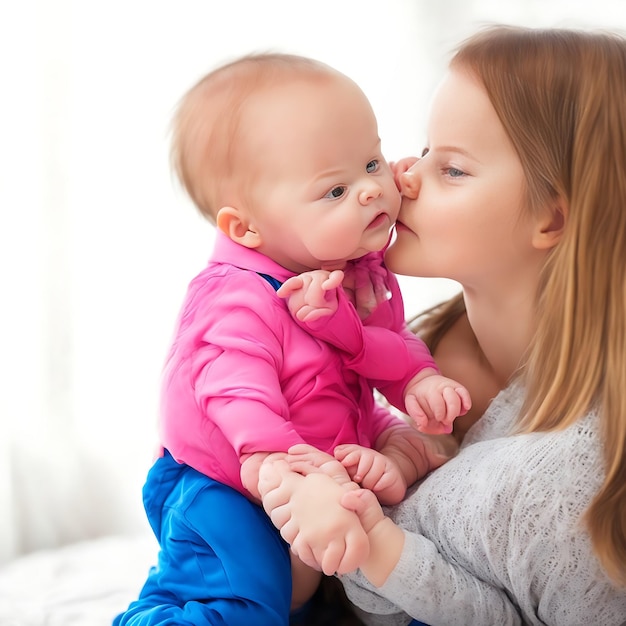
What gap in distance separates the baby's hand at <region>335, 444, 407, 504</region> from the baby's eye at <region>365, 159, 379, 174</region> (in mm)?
401

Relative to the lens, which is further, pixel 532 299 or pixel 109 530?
pixel 109 530

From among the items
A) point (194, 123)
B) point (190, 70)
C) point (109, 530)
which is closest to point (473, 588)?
point (194, 123)

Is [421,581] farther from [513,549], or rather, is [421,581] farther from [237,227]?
[237,227]

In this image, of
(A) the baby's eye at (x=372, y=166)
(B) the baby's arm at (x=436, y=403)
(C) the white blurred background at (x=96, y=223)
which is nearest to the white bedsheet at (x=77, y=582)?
(C) the white blurred background at (x=96, y=223)

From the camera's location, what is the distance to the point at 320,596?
1551 millimetres

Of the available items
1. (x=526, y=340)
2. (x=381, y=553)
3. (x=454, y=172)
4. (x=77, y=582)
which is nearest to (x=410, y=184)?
(x=454, y=172)

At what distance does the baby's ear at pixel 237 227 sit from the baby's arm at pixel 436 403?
329mm

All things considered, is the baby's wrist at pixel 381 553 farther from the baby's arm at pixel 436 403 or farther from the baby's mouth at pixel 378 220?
the baby's mouth at pixel 378 220

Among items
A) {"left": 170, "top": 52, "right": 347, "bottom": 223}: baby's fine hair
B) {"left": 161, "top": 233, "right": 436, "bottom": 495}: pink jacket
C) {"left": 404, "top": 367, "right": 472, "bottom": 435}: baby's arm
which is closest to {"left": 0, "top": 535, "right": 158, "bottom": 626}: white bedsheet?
{"left": 161, "top": 233, "right": 436, "bottom": 495}: pink jacket

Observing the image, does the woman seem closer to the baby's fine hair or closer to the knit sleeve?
the knit sleeve

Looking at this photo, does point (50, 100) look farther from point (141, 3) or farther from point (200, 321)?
point (200, 321)

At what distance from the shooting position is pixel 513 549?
1265 mm

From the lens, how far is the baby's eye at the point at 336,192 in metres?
Result: 1.35

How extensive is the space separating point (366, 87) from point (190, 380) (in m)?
1.09
